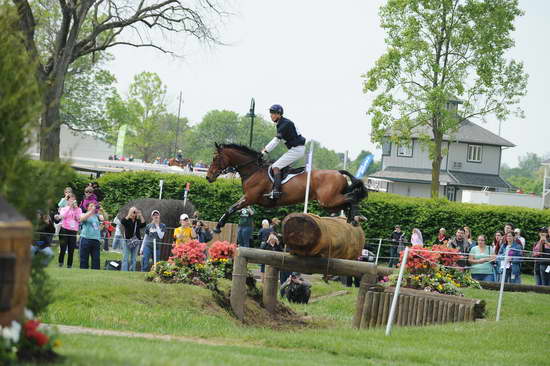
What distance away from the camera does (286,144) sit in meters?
17.5

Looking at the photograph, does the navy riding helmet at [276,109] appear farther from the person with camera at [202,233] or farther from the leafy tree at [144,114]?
the leafy tree at [144,114]

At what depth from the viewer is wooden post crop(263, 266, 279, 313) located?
16.6 meters

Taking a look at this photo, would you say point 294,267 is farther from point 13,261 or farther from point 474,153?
point 474,153

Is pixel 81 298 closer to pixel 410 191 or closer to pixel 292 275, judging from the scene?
pixel 292 275

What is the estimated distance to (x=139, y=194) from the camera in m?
35.8

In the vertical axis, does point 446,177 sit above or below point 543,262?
above

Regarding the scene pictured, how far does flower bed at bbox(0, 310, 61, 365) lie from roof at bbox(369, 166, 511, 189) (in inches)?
2725

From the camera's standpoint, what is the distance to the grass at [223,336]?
325 inches

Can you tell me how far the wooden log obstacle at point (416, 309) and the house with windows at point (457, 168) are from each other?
194 ft

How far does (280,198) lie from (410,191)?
201ft

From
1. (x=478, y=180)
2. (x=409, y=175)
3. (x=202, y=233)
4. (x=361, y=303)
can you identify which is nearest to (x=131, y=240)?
(x=202, y=233)

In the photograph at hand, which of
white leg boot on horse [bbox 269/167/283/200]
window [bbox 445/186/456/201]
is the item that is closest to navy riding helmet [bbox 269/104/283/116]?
white leg boot on horse [bbox 269/167/283/200]

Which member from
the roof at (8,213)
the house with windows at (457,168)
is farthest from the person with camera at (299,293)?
the house with windows at (457,168)

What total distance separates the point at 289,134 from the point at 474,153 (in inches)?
2425
